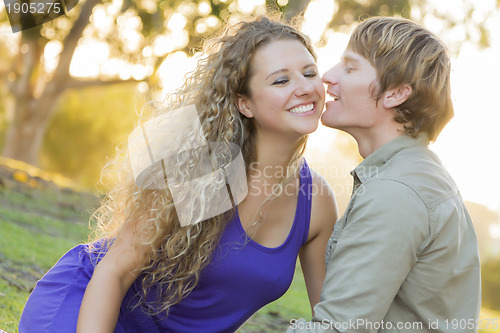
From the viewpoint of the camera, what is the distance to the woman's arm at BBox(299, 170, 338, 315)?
3197mm

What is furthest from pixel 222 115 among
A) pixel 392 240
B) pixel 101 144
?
pixel 101 144

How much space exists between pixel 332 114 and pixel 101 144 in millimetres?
28110

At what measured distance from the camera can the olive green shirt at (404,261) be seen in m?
2.20

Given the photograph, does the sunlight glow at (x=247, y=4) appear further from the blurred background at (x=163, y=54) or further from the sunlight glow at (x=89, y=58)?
the sunlight glow at (x=89, y=58)

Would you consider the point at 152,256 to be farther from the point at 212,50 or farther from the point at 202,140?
the point at 212,50

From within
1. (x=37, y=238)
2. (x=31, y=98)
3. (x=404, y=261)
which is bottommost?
(x=31, y=98)

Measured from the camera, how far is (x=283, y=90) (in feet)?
9.78

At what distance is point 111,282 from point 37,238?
394 centimetres

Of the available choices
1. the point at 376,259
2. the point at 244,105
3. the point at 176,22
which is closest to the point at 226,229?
the point at 244,105

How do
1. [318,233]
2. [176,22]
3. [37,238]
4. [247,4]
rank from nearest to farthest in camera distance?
[318,233] → [37,238] → [247,4] → [176,22]

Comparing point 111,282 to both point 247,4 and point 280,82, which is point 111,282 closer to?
point 280,82

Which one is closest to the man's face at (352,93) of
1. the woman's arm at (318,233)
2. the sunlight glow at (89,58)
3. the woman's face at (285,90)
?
the woman's face at (285,90)

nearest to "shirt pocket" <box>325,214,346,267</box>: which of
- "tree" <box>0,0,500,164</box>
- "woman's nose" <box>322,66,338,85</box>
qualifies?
"woman's nose" <box>322,66,338,85</box>

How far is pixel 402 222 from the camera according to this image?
86.8 inches
